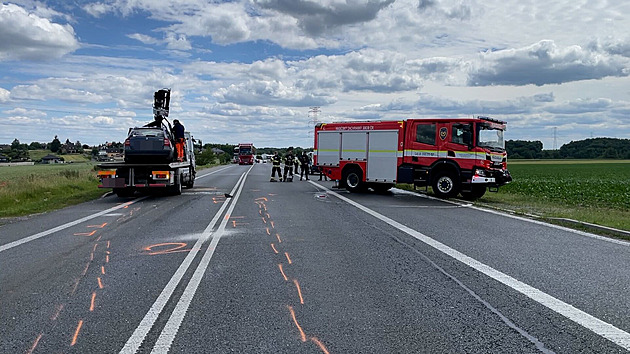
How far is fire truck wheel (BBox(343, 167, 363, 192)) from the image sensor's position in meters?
21.9

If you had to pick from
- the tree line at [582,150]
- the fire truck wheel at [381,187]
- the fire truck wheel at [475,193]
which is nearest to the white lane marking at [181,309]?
the fire truck wheel at [475,193]

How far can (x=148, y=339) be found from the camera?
14.9 feet

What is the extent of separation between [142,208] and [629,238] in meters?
11.9

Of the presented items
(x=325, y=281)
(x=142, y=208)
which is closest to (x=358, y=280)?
(x=325, y=281)

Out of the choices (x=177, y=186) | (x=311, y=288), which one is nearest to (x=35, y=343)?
(x=311, y=288)

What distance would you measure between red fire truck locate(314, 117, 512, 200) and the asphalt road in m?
6.94

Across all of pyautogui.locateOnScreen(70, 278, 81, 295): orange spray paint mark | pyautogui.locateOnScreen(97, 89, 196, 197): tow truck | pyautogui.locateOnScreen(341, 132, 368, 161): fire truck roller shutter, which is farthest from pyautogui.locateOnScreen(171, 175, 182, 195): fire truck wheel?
pyautogui.locateOnScreen(70, 278, 81, 295): orange spray paint mark

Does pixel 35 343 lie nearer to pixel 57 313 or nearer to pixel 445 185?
pixel 57 313

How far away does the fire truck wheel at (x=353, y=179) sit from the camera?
21.9 meters

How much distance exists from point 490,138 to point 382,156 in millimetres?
3978

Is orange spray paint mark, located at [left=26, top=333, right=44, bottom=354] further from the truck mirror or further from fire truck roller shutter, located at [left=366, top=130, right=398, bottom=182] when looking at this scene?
fire truck roller shutter, located at [left=366, top=130, right=398, bottom=182]

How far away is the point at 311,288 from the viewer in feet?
20.5

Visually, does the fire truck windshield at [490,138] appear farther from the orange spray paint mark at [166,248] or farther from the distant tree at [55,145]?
the distant tree at [55,145]

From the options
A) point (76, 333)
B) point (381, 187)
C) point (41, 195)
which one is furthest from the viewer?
point (381, 187)
